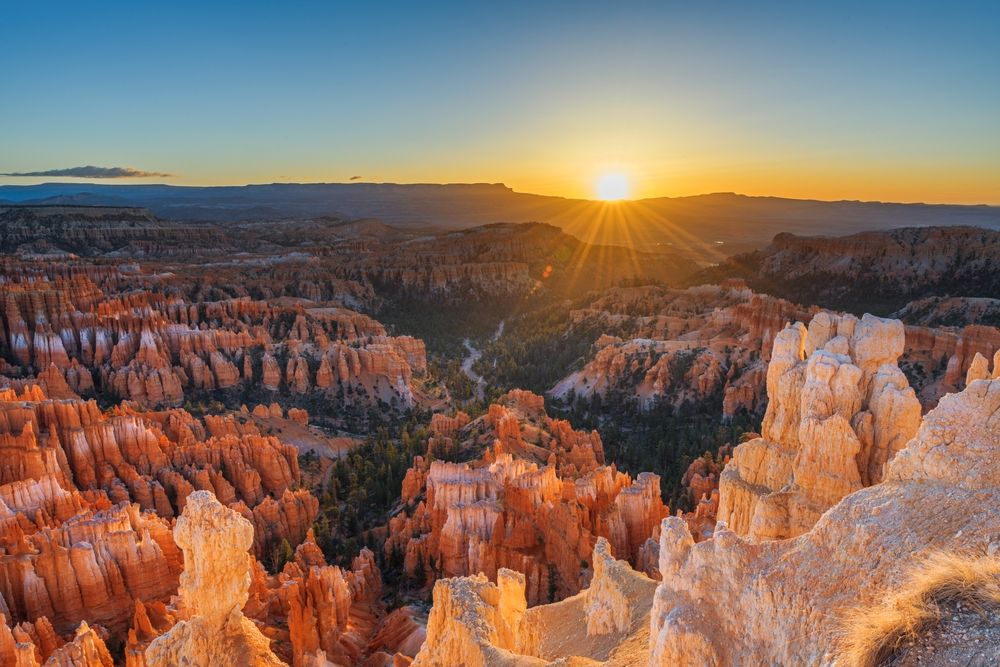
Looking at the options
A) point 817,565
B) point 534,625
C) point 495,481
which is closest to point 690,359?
point 495,481

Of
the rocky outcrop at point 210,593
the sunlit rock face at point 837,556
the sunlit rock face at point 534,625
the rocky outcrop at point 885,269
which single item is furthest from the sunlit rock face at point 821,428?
the rocky outcrop at point 885,269

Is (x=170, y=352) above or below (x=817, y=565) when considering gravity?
below

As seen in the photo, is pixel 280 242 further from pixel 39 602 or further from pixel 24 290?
pixel 39 602

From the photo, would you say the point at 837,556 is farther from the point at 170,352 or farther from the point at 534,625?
the point at 170,352

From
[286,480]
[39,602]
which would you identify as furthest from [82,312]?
[39,602]

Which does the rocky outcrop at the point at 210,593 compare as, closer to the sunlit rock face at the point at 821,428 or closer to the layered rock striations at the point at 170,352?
the sunlit rock face at the point at 821,428

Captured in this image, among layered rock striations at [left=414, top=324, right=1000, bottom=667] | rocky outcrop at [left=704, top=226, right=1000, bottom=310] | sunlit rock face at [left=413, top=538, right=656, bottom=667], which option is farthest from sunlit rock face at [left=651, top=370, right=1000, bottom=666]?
rocky outcrop at [left=704, top=226, right=1000, bottom=310]
